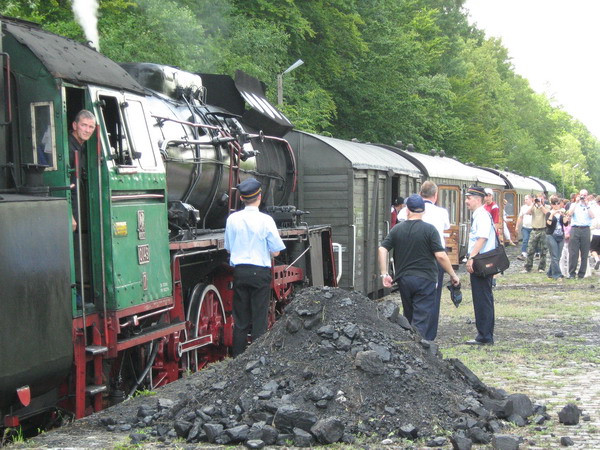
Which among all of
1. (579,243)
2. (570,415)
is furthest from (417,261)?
(579,243)

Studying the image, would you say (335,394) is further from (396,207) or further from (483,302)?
(396,207)

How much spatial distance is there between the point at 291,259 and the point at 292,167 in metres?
1.74

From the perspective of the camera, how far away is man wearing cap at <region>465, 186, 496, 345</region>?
1096 cm

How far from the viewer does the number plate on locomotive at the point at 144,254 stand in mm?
7696

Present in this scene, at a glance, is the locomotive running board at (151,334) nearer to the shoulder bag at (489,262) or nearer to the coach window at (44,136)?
the coach window at (44,136)

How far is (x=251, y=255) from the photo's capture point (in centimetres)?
900

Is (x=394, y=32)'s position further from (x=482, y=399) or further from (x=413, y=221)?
(x=482, y=399)

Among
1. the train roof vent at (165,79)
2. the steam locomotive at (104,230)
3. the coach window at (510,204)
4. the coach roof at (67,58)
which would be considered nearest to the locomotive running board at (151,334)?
the steam locomotive at (104,230)

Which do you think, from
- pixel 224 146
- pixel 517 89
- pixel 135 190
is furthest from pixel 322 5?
pixel 517 89

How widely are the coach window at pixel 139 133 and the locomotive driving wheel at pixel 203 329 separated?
1.94 metres

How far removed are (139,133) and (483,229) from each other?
4804mm

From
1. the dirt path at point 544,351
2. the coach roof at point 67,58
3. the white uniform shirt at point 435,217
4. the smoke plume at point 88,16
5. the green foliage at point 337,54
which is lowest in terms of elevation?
the dirt path at point 544,351

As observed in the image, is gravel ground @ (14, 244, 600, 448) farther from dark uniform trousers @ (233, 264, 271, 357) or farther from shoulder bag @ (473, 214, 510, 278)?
shoulder bag @ (473, 214, 510, 278)

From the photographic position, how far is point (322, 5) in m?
33.7
